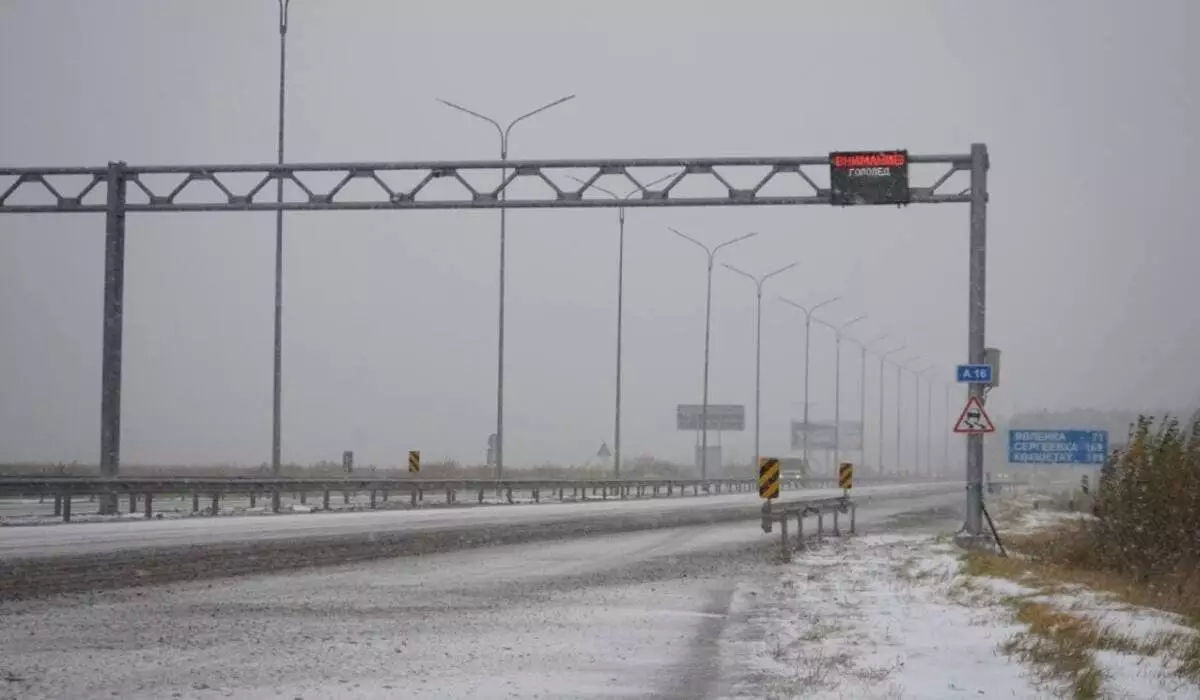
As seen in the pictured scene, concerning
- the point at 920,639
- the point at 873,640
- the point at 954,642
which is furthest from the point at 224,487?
the point at 954,642

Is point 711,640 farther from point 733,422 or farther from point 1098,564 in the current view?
point 733,422

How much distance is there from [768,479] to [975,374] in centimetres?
489

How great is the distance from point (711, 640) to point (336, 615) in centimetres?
356

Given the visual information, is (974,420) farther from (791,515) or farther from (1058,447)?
(1058,447)

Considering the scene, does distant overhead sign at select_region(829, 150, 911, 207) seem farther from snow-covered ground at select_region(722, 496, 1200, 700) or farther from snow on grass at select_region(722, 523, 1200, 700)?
snow on grass at select_region(722, 523, 1200, 700)

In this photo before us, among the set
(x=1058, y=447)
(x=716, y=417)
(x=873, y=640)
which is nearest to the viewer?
(x=873, y=640)

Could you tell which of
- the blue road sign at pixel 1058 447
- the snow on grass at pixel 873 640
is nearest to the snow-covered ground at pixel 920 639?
the snow on grass at pixel 873 640

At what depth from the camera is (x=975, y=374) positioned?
92.4 ft

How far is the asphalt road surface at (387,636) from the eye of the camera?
10.5 m

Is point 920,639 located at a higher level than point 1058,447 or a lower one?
lower

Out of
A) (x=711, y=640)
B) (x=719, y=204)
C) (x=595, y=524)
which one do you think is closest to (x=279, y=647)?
(x=711, y=640)

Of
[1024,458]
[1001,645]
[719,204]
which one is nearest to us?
[1001,645]

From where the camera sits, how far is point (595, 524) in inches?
1441

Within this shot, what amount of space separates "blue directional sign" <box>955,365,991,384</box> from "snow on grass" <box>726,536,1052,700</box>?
6.22m
